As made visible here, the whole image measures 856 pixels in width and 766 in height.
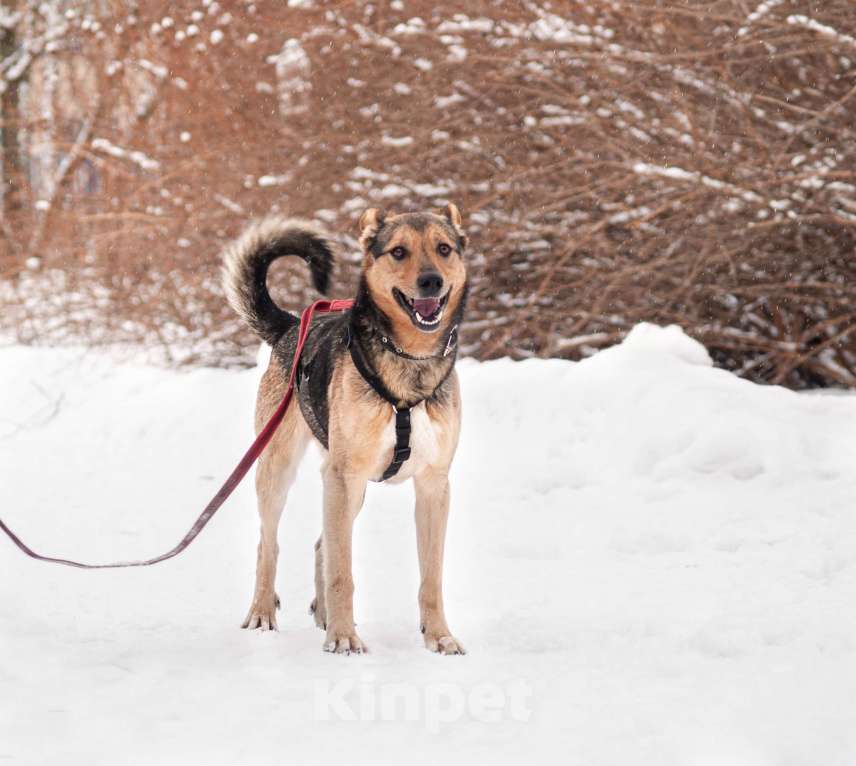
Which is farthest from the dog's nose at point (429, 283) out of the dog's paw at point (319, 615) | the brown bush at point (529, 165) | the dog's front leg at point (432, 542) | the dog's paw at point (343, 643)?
the brown bush at point (529, 165)

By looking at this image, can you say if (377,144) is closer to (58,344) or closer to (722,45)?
(722,45)

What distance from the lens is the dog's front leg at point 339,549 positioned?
426 centimetres

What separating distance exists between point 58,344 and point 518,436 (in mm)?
6704

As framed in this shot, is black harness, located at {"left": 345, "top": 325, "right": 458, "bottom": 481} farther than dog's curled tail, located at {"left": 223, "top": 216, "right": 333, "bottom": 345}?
No

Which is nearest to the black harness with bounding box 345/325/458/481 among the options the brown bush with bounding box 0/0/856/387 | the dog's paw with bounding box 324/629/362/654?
the dog's paw with bounding box 324/629/362/654

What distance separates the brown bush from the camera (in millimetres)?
8695

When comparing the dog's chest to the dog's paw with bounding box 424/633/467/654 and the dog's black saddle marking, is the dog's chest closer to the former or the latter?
the dog's black saddle marking

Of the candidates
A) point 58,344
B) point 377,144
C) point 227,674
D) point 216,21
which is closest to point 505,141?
point 377,144

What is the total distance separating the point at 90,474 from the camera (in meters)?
8.59

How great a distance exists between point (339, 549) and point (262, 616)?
0.59 m

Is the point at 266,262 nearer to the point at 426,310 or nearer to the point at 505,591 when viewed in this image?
the point at 426,310

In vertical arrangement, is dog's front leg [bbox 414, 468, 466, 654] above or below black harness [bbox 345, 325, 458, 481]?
below

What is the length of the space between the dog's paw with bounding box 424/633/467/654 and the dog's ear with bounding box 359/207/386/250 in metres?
1.49

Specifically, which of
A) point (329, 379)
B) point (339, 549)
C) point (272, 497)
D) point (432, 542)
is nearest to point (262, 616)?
point (272, 497)
